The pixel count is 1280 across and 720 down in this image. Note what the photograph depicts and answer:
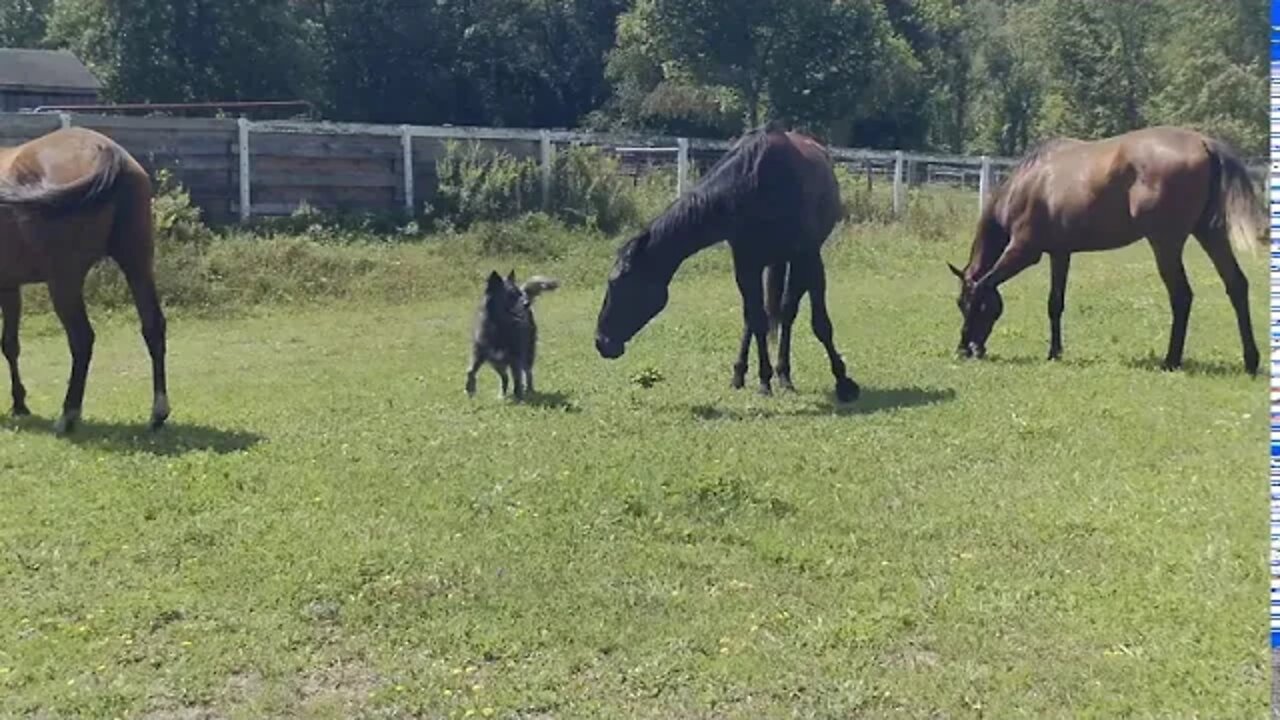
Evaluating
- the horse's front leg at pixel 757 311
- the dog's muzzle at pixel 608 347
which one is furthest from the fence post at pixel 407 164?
the horse's front leg at pixel 757 311

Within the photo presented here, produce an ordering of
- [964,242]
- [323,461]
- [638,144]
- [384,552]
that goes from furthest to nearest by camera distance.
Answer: [638,144]
[964,242]
[323,461]
[384,552]

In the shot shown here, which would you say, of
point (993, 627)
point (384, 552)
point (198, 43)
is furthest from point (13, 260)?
point (198, 43)

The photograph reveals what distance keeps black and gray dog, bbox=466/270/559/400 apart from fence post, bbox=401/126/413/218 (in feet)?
41.6

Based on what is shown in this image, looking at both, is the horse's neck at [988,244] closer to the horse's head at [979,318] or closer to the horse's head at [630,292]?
the horse's head at [979,318]

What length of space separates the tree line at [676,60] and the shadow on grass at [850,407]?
34.3 metres

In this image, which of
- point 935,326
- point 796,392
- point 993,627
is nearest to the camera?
point 993,627

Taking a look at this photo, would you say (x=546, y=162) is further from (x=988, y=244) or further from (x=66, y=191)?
(x=66, y=191)

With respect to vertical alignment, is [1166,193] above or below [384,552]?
above

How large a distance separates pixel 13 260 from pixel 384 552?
4.51 m

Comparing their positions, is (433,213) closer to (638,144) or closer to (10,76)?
(638,144)

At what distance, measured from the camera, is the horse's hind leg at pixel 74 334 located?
357 inches

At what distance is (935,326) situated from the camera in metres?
14.7

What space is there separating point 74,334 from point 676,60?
37024mm

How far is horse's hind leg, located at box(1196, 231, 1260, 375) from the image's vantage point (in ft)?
36.8
